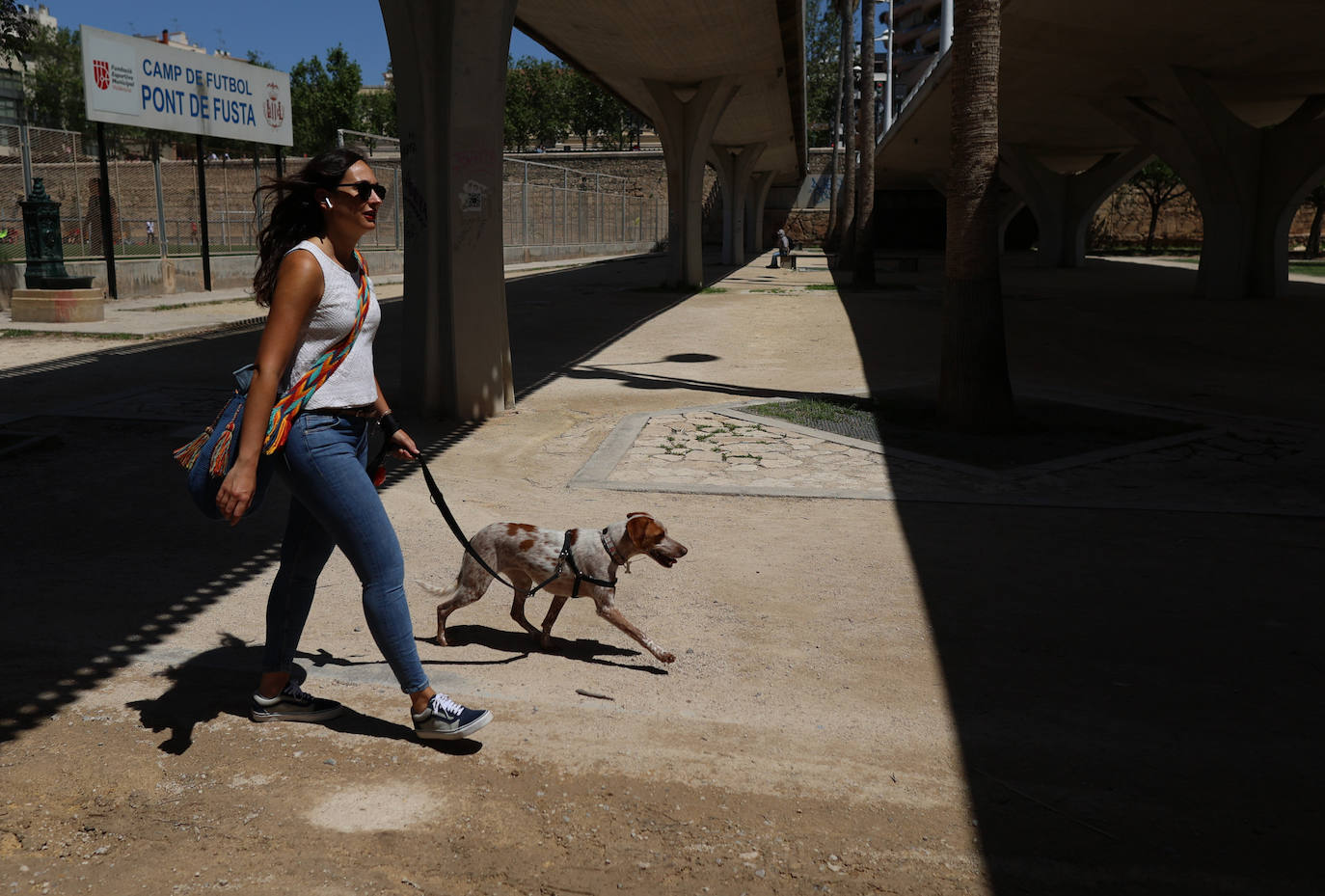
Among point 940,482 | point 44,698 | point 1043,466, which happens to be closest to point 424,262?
point 940,482

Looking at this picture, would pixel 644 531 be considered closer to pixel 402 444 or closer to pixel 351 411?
pixel 402 444

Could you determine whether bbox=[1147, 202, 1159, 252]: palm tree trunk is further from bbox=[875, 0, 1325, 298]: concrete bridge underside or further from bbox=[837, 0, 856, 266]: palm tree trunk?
bbox=[837, 0, 856, 266]: palm tree trunk

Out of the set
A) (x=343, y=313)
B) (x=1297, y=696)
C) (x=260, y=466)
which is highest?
(x=343, y=313)

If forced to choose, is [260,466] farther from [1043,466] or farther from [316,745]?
[1043,466]

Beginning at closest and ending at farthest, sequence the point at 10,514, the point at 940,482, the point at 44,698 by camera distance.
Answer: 1. the point at 44,698
2. the point at 10,514
3. the point at 940,482

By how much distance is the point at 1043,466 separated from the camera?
8.18 metres

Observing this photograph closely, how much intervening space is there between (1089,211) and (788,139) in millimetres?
13122

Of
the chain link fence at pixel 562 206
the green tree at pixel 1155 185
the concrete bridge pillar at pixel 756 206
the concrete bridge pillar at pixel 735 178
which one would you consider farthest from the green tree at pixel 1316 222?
the chain link fence at pixel 562 206

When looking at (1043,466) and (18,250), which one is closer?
(1043,466)

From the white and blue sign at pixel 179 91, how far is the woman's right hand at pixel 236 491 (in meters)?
22.3

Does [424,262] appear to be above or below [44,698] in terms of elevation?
above

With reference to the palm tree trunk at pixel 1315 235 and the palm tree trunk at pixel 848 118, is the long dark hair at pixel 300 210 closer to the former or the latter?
the palm tree trunk at pixel 848 118

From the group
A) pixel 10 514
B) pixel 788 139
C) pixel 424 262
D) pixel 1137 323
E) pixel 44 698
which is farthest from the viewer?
pixel 788 139

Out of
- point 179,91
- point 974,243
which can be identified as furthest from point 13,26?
point 974,243
